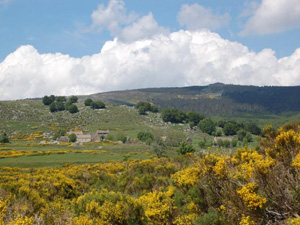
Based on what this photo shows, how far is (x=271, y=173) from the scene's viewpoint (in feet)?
27.8

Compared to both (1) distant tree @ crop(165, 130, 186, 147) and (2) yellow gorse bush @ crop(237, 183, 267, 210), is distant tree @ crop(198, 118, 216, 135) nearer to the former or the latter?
(1) distant tree @ crop(165, 130, 186, 147)

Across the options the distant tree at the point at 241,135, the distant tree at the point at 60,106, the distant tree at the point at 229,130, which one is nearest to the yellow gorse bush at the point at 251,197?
the distant tree at the point at 241,135

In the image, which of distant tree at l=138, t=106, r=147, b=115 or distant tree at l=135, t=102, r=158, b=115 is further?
distant tree at l=135, t=102, r=158, b=115

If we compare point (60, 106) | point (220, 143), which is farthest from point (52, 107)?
point (220, 143)

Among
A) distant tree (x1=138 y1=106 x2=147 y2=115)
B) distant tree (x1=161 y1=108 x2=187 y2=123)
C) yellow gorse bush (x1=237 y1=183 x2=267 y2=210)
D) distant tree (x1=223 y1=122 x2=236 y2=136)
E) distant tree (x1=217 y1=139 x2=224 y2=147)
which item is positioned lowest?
distant tree (x1=217 y1=139 x2=224 y2=147)

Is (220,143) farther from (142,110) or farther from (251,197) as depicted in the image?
(251,197)

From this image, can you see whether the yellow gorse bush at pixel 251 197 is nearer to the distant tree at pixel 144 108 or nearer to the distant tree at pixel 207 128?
the distant tree at pixel 207 128

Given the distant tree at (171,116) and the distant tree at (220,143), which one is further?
the distant tree at (171,116)

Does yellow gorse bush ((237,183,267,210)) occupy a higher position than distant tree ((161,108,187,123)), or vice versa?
yellow gorse bush ((237,183,267,210))

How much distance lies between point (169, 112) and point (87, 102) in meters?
46.7

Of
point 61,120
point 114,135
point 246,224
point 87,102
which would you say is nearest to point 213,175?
point 246,224

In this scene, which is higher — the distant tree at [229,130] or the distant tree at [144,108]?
the distant tree at [144,108]

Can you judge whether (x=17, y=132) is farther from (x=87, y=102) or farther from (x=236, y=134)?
(x=236, y=134)

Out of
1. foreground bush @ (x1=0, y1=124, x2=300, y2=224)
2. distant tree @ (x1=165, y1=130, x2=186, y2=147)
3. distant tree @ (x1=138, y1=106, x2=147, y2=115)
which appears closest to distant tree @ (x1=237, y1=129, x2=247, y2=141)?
distant tree @ (x1=165, y1=130, x2=186, y2=147)
